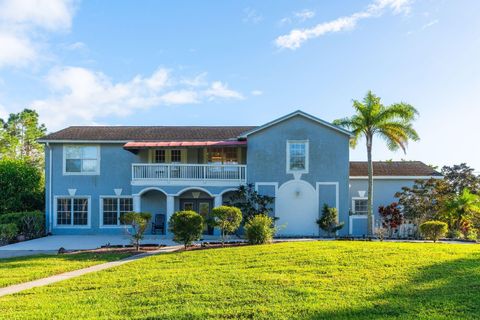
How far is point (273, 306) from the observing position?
708 centimetres

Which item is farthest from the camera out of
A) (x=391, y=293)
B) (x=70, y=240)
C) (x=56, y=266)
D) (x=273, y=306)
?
(x=70, y=240)

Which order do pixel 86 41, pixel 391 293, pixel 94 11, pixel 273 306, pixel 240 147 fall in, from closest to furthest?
pixel 273 306 < pixel 391 293 < pixel 94 11 < pixel 86 41 < pixel 240 147

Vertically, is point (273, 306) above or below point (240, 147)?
below

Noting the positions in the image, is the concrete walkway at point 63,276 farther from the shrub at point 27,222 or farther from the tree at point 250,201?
the shrub at point 27,222

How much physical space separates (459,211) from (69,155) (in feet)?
78.9

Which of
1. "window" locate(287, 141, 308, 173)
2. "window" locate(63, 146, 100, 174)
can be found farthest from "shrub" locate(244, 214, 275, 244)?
"window" locate(63, 146, 100, 174)

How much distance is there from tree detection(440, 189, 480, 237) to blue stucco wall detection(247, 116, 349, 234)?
17.8 ft

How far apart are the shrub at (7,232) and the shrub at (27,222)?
3.54 ft

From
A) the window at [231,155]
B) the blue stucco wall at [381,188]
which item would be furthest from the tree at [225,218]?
the blue stucco wall at [381,188]

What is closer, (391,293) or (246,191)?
(391,293)

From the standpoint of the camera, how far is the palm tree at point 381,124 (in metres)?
20.5

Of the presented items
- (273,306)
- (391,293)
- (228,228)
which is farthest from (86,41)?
(391,293)

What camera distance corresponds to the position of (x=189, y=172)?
21.1m

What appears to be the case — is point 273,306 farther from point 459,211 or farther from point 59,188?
point 59,188
